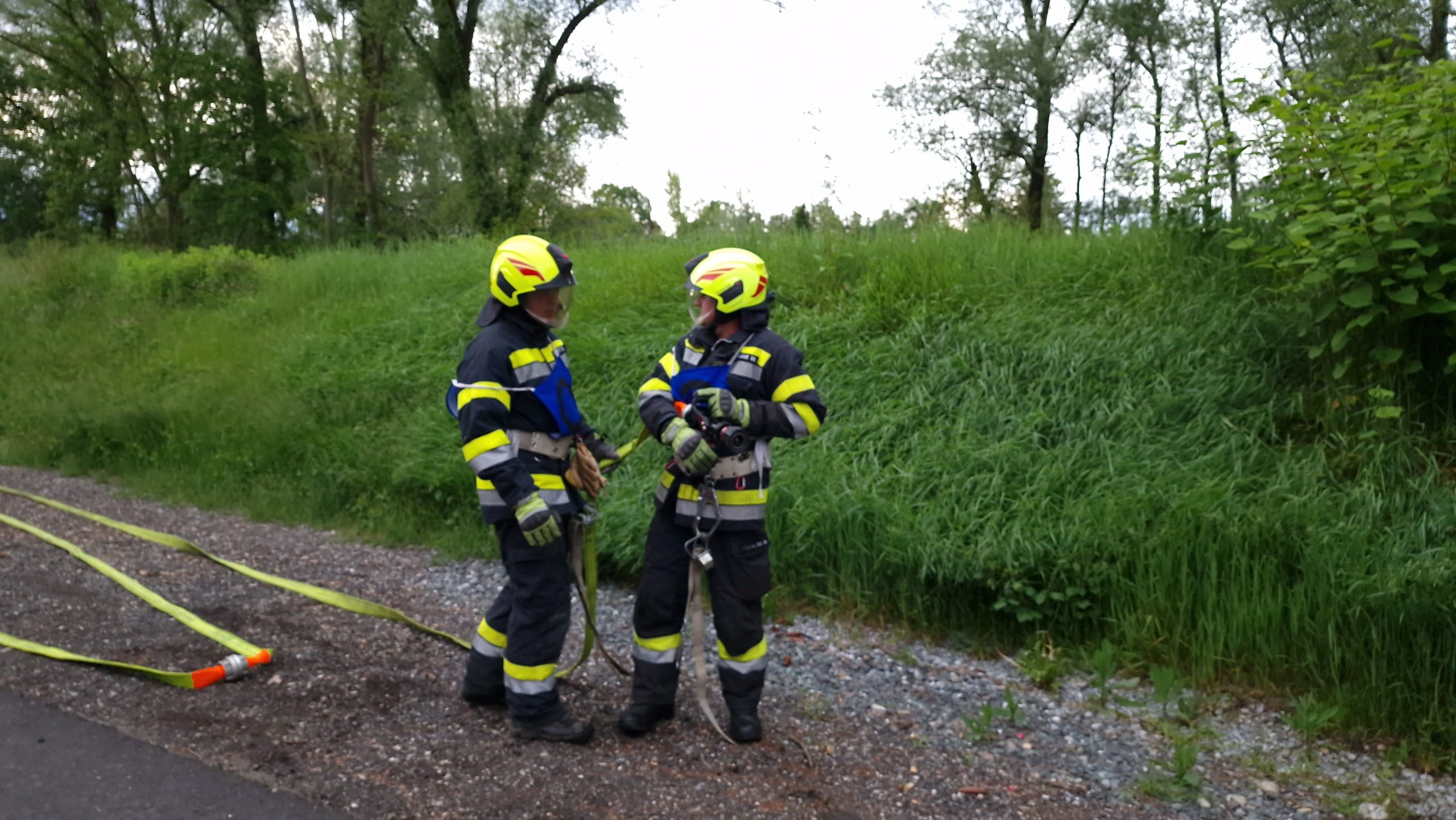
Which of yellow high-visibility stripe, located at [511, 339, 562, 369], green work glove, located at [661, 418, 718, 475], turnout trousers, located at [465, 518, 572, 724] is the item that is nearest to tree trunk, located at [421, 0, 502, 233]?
yellow high-visibility stripe, located at [511, 339, 562, 369]

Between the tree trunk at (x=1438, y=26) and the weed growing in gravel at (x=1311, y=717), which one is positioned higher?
the tree trunk at (x=1438, y=26)

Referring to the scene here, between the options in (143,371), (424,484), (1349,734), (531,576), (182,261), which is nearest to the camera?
(531,576)

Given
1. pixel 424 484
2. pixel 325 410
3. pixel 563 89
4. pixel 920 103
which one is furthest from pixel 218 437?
pixel 920 103

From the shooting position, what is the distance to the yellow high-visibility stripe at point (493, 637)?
4.55 metres

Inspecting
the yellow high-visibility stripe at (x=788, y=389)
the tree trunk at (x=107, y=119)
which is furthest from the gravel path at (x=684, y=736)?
the tree trunk at (x=107, y=119)

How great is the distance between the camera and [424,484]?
8.68m

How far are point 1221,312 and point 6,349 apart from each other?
15.9m

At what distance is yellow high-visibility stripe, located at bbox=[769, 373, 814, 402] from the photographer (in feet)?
14.2

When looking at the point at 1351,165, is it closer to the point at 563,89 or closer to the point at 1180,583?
the point at 1180,583

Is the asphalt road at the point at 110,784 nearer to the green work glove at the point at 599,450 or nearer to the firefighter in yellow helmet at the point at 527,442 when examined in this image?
the firefighter in yellow helmet at the point at 527,442

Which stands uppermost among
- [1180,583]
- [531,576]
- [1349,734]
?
[531,576]

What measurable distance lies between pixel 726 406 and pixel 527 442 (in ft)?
2.73

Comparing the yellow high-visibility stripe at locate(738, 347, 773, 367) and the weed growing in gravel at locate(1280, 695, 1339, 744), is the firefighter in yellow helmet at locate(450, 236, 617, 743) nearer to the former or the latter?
the yellow high-visibility stripe at locate(738, 347, 773, 367)

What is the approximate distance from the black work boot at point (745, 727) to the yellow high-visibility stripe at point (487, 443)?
1462mm
